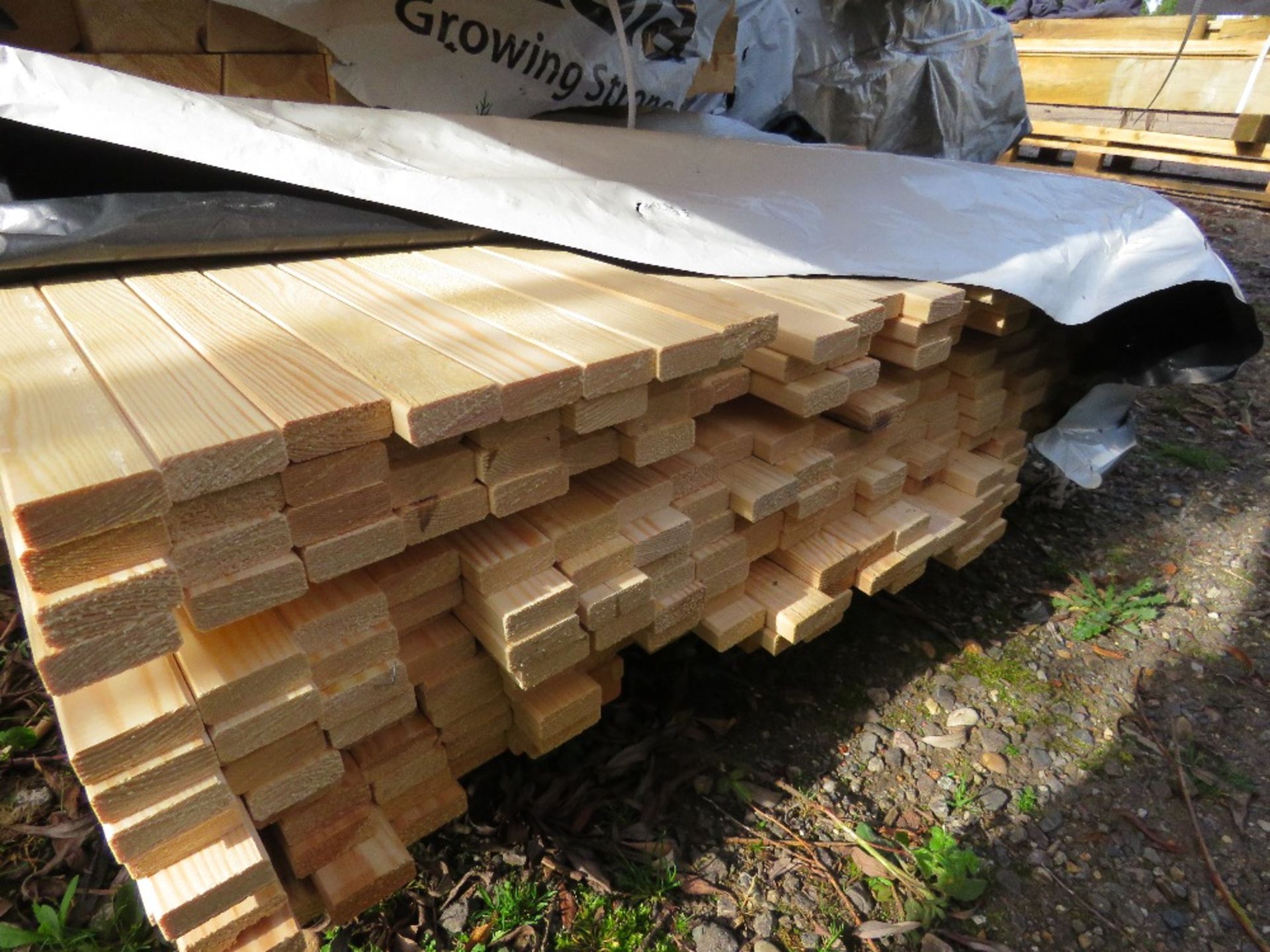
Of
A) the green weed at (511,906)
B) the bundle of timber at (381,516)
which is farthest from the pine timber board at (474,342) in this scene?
the green weed at (511,906)

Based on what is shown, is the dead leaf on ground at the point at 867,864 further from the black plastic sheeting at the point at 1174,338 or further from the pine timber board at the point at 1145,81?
the pine timber board at the point at 1145,81

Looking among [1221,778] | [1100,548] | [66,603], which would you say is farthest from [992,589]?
[66,603]

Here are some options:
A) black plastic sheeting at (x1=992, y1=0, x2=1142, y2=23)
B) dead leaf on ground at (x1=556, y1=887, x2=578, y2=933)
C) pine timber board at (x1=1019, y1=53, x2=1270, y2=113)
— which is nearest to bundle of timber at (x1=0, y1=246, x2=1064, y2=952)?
dead leaf on ground at (x1=556, y1=887, x2=578, y2=933)

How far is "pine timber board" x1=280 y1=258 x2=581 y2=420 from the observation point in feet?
4.60

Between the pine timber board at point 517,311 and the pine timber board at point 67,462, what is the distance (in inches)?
27.2

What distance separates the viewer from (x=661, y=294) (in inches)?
74.0

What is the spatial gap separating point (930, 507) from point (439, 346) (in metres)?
1.75

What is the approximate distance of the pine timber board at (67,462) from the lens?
3.50ft

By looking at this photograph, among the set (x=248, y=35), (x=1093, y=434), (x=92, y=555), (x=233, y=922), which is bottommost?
(x=233, y=922)

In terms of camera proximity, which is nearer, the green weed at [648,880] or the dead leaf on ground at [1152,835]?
the green weed at [648,880]

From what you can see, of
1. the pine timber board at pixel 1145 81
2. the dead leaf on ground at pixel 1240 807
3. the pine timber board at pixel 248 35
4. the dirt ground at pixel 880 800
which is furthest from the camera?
the pine timber board at pixel 1145 81

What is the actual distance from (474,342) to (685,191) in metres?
1.20

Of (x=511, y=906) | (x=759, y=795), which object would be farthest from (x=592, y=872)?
(x=759, y=795)

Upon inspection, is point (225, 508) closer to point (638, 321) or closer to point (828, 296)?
point (638, 321)
